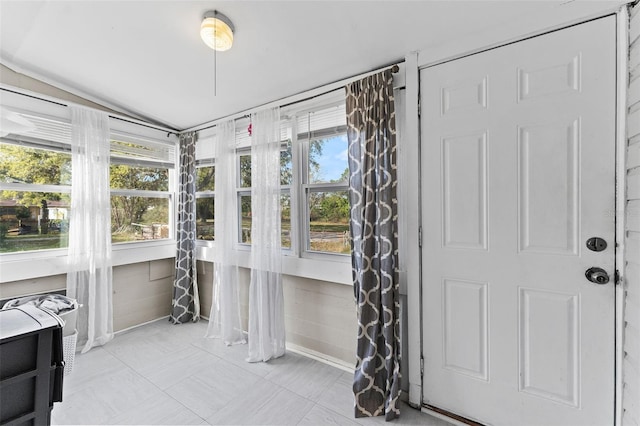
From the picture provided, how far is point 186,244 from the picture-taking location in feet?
10.4

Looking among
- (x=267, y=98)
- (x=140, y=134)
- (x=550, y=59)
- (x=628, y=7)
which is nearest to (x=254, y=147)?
(x=267, y=98)

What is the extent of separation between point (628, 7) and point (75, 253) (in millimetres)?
3978

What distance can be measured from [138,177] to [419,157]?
2.94m

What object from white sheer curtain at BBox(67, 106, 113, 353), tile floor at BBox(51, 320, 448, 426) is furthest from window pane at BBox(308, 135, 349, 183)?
white sheer curtain at BBox(67, 106, 113, 353)

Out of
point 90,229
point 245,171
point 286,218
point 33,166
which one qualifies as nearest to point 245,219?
point 245,171

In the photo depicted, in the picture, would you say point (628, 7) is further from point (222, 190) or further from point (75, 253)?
point (75, 253)

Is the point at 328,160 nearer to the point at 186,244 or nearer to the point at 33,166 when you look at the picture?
the point at 186,244

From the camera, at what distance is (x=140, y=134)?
10.1 ft

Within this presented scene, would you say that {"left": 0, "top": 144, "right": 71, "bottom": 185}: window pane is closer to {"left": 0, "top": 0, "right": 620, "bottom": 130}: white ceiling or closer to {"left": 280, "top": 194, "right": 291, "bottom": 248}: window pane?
{"left": 0, "top": 0, "right": 620, "bottom": 130}: white ceiling

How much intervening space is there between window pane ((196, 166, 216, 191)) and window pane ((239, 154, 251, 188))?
460 millimetres

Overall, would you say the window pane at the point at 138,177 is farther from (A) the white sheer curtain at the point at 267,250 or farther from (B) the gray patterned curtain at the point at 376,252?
(B) the gray patterned curtain at the point at 376,252

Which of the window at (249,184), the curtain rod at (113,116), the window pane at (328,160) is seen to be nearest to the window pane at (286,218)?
the window at (249,184)

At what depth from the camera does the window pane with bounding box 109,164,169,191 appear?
2967mm

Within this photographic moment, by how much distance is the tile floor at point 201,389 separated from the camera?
174cm
